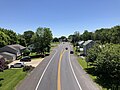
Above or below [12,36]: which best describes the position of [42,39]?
below

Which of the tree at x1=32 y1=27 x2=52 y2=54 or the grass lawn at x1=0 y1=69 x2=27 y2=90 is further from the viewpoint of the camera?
the tree at x1=32 y1=27 x2=52 y2=54

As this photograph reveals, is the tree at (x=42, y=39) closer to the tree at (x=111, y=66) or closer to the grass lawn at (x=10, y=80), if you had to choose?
the grass lawn at (x=10, y=80)

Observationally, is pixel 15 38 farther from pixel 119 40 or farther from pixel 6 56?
pixel 119 40

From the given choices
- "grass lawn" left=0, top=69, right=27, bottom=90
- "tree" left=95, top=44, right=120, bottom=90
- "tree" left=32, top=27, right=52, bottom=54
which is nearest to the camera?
"grass lawn" left=0, top=69, right=27, bottom=90

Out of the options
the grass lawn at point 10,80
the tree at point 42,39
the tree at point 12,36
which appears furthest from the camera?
the tree at point 12,36

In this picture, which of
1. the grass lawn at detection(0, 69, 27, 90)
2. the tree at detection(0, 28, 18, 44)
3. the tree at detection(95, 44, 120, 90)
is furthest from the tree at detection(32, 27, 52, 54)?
the tree at detection(95, 44, 120, 90)

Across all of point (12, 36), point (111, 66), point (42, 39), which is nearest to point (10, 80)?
point (111, 66)

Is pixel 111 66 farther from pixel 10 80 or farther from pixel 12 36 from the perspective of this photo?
pixel 12 36

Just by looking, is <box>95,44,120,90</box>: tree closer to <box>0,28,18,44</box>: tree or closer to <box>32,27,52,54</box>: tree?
<box>32,27,52,54</box>: tree

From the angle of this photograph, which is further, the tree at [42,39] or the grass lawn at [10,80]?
the tree at [42,39]

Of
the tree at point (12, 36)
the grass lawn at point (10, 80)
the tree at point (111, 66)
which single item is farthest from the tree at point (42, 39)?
the tree at point (111, 66)

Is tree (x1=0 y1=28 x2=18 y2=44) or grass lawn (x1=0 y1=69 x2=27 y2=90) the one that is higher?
tree (x1=0 y1=28 x2=18 y2=44)

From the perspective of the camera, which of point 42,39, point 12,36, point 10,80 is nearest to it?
point 10,80

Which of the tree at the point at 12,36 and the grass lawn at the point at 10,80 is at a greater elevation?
the tree at the point at 12,36
